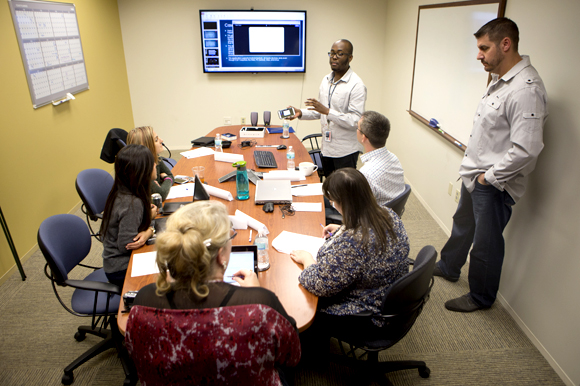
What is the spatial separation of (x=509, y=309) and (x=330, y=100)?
2.23 meters

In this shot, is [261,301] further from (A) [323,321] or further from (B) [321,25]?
(B) [321,25]

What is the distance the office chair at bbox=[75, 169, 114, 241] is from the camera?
2.55 meters

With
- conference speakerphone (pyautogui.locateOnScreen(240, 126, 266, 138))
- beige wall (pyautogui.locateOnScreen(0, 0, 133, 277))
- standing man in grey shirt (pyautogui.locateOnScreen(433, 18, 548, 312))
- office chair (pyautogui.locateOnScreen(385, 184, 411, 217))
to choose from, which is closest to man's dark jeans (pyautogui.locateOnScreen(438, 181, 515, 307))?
standing man in grey shirt (pyautogui.locateOnScreen(433, 18, 548, 312))

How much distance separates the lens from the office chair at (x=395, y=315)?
5.10 ft

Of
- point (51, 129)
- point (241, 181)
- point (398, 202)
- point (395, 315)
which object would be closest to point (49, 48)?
point (51, 129)

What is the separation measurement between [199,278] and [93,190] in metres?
1.94

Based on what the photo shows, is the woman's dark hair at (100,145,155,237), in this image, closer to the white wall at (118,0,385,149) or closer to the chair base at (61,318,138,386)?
the chair base at (61,318,138,386)

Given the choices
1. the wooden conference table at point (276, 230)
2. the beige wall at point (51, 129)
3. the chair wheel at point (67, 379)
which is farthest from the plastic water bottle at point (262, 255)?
the beige wall at point (51, 129)

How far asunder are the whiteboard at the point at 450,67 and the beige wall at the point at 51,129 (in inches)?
144

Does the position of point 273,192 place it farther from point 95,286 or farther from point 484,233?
point 484,233

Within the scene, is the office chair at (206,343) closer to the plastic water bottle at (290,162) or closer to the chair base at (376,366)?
the chair base at (376,366)

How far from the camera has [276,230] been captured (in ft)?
6.95

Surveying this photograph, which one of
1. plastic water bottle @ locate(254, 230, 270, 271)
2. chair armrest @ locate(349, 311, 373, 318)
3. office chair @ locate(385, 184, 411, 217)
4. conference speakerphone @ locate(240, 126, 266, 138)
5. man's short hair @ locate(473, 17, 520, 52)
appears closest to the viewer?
chair armrest @ locate(349, 311, 373, 318)

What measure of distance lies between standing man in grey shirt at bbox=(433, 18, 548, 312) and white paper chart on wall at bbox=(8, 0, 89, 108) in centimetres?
354
